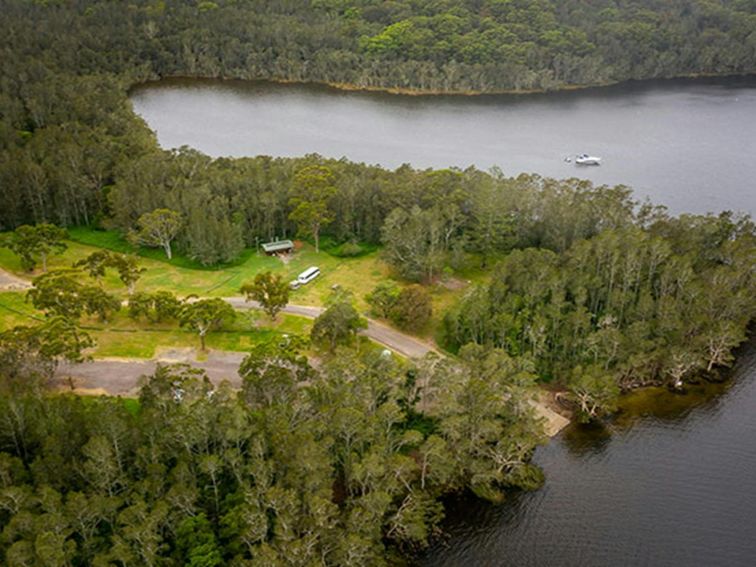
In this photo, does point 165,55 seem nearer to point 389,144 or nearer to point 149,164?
point 389,144

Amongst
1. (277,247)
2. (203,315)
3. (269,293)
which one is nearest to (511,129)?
(277,247)

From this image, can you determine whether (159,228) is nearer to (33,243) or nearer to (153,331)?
(33,243)

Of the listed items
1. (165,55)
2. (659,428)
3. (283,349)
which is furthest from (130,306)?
(165,55)

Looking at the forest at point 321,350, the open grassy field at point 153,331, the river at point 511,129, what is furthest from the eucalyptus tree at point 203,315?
the river at point 511,129

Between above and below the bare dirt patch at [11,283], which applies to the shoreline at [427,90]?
above

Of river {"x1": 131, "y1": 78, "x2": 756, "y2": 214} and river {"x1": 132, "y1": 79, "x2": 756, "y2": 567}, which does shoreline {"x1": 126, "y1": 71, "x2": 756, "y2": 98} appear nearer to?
river {"x1": 131, "y1": 78, "x2": 756, "y2": 214}

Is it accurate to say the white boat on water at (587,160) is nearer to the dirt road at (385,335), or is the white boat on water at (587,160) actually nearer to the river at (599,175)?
the river at (599,175)
